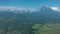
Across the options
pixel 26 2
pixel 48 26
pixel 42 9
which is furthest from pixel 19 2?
pixel 48 26

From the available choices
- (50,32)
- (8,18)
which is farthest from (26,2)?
(50,32)

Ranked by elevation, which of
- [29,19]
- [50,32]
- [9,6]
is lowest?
[50,32]

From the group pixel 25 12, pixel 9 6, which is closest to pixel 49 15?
pixel 25 12

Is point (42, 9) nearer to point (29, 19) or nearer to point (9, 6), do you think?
point (29, 19)

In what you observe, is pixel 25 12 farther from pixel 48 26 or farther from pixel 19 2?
pixel 48 26

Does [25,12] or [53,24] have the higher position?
[25,12]

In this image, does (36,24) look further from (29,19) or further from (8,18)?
(8,18)

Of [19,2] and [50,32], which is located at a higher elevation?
[19,2]
